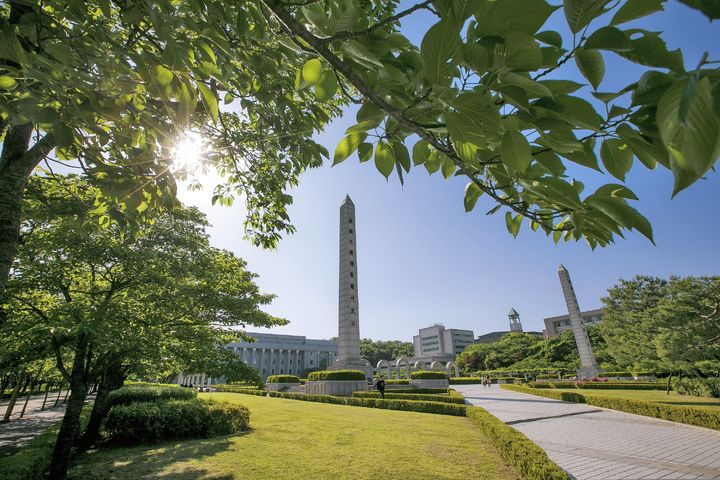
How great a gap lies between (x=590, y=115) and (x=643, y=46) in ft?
0.56

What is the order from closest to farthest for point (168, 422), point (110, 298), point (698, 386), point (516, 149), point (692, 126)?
1. point (692, 126)
2. point (516, 149)
3. point (110, 298)
4. point (168, 422)
5. point (698, 386)

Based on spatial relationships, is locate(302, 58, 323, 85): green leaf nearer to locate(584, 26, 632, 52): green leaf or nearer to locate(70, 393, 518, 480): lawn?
locate(584, 26, 632, 52): green leaf

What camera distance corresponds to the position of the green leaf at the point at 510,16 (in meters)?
0.75

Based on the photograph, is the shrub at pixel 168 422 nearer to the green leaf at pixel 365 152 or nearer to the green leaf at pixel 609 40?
the green leaf at pixel 365 152

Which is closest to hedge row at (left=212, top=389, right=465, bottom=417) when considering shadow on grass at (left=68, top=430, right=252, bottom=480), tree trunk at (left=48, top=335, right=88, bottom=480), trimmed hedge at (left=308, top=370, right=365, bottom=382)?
trimmed hedge at (left=308, top=370, right=365, bottom=382)

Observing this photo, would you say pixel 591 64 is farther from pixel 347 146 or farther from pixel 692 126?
pixel 347 146

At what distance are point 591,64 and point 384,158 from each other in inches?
31.3

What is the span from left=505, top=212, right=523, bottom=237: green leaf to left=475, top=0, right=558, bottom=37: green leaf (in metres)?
1.26

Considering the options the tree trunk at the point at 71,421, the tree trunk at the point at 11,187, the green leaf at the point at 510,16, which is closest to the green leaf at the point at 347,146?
the green leaf at the point at 510,16

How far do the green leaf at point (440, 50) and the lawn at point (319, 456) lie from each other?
27.6 feet

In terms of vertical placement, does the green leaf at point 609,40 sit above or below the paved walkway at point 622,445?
above

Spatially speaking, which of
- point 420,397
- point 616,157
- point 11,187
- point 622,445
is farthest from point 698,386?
point 11,187

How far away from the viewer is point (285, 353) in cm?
7775

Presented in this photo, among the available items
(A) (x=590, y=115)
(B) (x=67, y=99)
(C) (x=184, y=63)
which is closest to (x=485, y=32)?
(A) (x=590, y=115)
